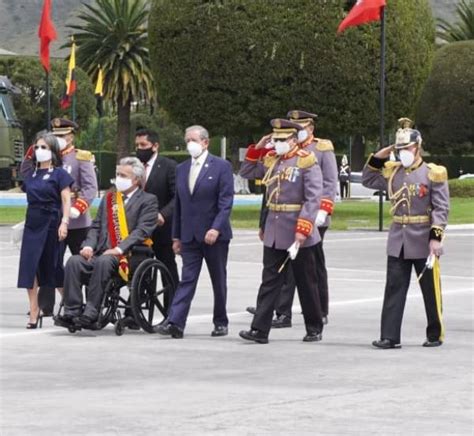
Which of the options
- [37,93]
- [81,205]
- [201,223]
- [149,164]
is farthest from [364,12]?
[37,93]

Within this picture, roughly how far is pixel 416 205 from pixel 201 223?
1.92 m

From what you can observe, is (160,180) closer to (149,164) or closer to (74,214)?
(149,164)

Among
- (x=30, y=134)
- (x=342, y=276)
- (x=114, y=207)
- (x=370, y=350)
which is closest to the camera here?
(x=370, y=350)

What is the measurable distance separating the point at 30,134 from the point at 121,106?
13153mm

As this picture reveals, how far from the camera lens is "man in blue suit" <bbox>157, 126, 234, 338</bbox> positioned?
1432 centimetres

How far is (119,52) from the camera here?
256 feet

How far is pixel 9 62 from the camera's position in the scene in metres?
94.8

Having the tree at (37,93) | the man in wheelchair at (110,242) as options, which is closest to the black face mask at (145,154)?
the man in wheelchair at (110,242)

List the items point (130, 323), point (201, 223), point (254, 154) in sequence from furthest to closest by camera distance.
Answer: point (254, 154), point (130, 323), point (201, 223)

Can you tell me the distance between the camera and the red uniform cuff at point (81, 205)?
16.1 metres

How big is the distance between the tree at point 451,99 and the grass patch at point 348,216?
24784 millimetres

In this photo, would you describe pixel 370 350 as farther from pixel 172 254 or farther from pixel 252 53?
pixel 252 53

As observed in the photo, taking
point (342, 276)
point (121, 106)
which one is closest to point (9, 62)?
point (121, 106)

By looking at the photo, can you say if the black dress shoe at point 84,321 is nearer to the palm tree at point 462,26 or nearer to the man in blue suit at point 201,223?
the man in blue suit at point 201,223
